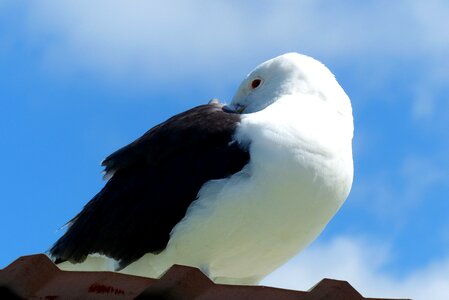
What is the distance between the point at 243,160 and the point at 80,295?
326cm

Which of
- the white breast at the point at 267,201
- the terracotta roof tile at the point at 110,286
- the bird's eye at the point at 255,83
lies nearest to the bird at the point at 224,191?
→ the white breast at the point at 267,201

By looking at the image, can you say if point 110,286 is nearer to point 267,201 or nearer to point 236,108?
point 267,201

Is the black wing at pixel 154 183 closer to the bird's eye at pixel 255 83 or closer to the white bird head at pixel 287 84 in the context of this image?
the white bird head at pixel 287 84

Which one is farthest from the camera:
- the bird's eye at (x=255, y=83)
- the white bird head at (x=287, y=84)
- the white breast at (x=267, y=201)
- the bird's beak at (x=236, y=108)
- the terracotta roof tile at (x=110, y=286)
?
the bird's eye at (x=255, y=83)

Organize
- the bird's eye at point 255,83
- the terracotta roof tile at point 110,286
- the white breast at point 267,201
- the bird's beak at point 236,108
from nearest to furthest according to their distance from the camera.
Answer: the terracotta roof tile at point 110,286 → the white breast at point 267,201 → the bird's beak at point 236,108 → the bird's eye at point 255,83

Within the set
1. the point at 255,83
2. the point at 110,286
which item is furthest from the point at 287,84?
the point at 110,286

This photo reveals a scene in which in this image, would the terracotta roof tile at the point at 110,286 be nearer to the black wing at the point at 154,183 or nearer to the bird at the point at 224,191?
the bird at the point at 224,191

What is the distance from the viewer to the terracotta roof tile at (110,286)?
392 cm

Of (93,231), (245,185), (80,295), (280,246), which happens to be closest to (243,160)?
(245,185)

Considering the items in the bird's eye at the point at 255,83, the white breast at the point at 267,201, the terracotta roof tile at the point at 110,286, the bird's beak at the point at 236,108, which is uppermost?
the bird's eye at the point at 255,83

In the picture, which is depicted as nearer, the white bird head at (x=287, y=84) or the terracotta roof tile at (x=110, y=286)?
the terracotta roof tile at (x=110, y=286)

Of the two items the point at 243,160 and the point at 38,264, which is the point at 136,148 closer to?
the point at 243,160

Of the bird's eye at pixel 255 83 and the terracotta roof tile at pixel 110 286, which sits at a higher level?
the bird's eye at pixel 255 83

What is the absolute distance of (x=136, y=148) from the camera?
778 cm
